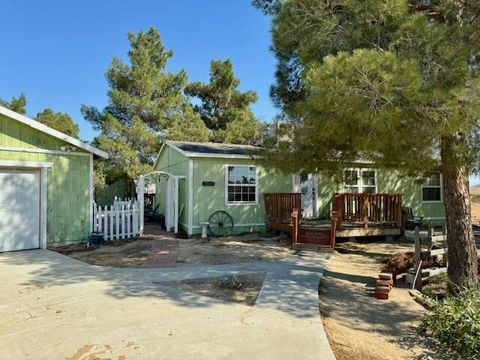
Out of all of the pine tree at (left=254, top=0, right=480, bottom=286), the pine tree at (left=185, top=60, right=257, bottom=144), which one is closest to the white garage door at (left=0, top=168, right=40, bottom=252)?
the pine tree at (left=254, top=0, right=480, bottom=286)

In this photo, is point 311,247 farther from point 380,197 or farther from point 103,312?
point 103,312

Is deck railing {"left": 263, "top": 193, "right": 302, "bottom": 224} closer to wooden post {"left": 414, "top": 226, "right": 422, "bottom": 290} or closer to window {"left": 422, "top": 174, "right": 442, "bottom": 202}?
wooden post {"left": 414, "top": 226, "right": 422, "bottom": 290}

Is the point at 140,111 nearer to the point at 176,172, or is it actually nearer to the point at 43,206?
the point at 176,172

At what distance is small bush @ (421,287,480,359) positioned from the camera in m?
3.89

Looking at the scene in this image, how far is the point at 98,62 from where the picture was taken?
72.9ft

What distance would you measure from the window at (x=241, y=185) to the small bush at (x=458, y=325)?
8669 millimetres

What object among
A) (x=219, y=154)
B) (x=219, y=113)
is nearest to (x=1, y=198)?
(x=219, y=154)

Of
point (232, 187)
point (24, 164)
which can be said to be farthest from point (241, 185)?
point (24, 164)

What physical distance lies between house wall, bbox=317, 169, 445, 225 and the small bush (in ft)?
32.9

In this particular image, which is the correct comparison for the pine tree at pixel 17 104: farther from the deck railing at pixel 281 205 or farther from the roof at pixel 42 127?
the deck railing at pixel 281 205

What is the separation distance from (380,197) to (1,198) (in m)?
10.5

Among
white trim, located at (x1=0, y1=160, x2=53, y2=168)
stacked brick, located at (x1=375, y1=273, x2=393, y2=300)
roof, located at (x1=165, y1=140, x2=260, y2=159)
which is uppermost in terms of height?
roof, located at (x1=165, y1=140, x2=260, y2=159)

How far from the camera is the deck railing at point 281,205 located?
11.6 m

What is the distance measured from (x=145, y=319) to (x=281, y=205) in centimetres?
821
